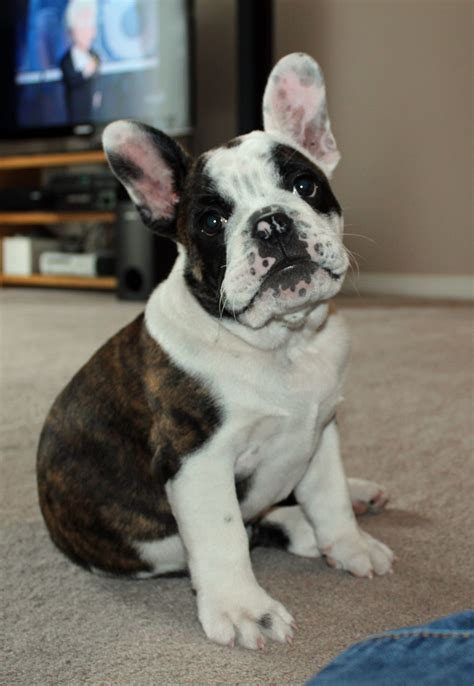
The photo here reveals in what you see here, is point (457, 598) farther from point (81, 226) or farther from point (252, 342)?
point (81, 226)

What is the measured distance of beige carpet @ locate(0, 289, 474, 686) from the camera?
0.94m

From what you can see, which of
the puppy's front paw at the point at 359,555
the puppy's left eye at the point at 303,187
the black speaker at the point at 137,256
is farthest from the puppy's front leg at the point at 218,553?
the black speaker at the point at 137,256

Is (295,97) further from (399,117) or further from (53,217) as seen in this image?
(53,217)

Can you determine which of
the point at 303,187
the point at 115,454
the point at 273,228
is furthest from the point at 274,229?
the point at 115,454

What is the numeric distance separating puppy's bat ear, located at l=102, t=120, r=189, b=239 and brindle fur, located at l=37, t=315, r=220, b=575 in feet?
0.46

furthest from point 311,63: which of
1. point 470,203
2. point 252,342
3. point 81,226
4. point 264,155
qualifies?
point 81,226

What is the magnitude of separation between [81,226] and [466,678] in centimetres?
469

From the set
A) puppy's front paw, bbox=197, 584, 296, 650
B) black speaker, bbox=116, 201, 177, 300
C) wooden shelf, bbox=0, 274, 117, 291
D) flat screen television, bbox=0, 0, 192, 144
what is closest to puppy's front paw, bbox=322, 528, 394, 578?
puppy's front paw, bbox=197, 584, 296, 650

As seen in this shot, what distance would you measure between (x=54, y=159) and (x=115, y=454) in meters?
3.57

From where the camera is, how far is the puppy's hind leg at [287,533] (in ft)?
4.06

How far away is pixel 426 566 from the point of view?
117cm

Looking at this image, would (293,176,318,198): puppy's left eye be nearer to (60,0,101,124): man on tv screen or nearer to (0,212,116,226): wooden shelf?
(0,212,116,226): wooden shelf

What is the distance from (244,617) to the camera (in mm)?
989

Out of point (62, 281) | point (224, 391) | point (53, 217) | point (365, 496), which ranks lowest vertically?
point (62, 281)
